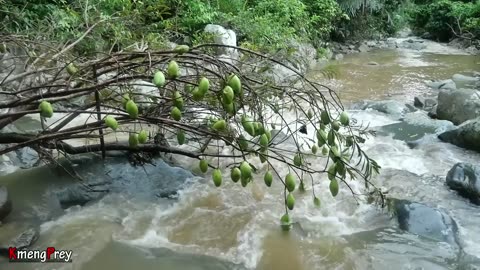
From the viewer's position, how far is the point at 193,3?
354 inches

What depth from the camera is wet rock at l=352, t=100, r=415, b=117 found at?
6988 mm

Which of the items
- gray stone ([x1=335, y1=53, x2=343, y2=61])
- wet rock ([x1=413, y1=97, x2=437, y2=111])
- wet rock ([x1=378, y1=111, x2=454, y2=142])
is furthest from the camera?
gray stone ([x1=335, y1=53, x2=343, y2=61])

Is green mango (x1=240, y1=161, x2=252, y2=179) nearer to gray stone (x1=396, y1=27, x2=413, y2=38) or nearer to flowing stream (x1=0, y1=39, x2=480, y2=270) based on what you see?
flowing stream (x1=0, y1=39, x2=480, y2=270)

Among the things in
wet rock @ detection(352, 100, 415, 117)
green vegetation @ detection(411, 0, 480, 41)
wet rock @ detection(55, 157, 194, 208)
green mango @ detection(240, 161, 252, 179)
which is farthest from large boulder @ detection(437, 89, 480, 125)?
green vegetation @ detection(411, 0, 480, 41)

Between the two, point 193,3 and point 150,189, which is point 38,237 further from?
point 193,3

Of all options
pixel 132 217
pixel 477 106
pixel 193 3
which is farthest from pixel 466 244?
pixel 193 3

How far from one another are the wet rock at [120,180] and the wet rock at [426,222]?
1.85 m

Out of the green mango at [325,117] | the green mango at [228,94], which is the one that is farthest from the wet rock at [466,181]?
the green mango at [228,94]

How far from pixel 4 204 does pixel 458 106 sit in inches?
238

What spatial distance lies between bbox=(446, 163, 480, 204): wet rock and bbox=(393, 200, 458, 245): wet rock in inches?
21.7

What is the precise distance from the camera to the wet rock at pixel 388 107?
22.9 ft

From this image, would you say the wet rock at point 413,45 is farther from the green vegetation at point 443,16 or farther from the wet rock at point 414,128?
the wet rock at point 414,128

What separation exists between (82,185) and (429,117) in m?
5.44

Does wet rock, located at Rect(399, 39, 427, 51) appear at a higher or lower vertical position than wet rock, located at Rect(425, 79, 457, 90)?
lower
